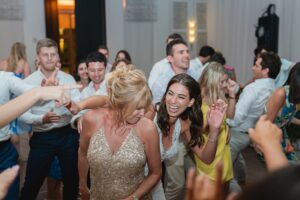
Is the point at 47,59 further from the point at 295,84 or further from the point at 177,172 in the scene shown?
the point at 295,84

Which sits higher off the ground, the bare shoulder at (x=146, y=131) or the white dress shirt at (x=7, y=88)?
the white dress shirt at (x=7, y=88)

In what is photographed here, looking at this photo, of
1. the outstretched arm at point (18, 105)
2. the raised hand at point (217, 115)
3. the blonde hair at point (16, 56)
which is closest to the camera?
the outstretched arm at point (18, 105)

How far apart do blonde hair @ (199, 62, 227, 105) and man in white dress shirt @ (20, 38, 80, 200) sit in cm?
102

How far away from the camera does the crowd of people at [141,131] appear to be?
1071mm

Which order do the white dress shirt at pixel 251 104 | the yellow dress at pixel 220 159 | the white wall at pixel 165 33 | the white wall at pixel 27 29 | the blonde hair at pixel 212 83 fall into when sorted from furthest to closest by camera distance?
the white wall at pixel 165 33 < the white wall at pixel 27 29 < the white dress shirt at pixel 251 104 < the blonde hair at pixel 212 83 < the yellow dress at pixel 220 159

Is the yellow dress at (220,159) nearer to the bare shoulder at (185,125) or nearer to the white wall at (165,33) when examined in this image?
the bare shoulder at (185,125)

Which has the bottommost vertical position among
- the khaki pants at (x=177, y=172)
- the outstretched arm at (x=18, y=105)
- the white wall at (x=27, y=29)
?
the khaki pants at (x=177, y=172)

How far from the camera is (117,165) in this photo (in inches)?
64.0

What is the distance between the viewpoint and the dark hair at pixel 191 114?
7.23 feet

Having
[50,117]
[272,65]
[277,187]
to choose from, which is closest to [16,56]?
[50,117]

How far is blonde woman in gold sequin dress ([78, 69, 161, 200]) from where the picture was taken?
164 cm

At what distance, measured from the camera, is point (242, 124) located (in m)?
3.01

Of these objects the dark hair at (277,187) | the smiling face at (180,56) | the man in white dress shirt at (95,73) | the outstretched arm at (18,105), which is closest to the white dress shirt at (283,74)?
the smiling face at (180,56)

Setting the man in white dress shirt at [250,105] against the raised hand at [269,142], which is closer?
the raised hand at [269,142]
